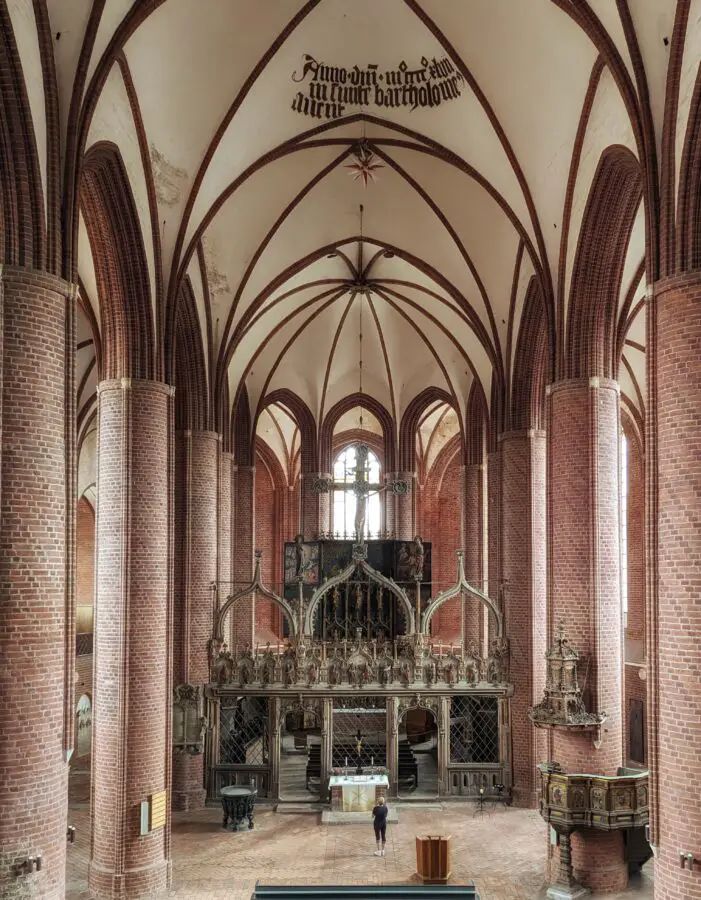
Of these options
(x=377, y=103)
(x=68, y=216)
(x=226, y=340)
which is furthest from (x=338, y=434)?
(x=68, y=216)

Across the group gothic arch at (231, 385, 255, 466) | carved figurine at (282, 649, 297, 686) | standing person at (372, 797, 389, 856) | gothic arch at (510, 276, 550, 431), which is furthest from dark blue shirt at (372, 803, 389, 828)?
gothic arch at (231, 385, 255, 466)

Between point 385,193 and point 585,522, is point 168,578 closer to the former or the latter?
point 585,522

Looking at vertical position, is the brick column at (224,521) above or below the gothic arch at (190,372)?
below

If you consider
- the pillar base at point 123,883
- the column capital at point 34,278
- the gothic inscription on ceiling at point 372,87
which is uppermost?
the gothic inscription on ceiling at point 372,87

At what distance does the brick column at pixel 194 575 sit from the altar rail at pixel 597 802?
8724mm

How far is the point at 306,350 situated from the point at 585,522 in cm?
1631

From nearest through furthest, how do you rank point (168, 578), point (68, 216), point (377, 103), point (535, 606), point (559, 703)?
point (68, 216) → point (559, 703) → point (168, 578) → point (377, 103) → point (535, 606)

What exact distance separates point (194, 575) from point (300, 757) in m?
7.14

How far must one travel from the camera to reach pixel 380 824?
16.0m

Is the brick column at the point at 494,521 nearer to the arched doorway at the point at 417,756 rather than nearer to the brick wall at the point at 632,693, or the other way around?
the arched doorway at the point at 417,756

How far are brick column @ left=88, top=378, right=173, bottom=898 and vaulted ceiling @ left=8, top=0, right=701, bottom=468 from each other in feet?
7.41

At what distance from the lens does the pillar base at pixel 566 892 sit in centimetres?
1384

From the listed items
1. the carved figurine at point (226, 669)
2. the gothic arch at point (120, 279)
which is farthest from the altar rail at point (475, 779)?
the gothic arch at point (120, 279)

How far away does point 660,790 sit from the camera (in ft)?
34.0
